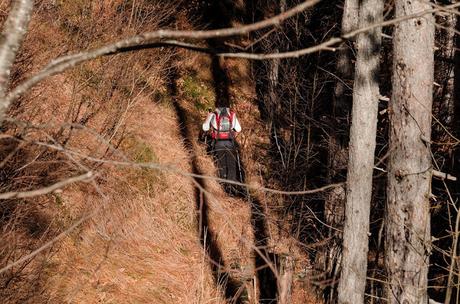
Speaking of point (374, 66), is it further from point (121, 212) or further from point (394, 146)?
point (121, 212)

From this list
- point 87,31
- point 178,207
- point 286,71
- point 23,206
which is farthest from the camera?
point 286,71

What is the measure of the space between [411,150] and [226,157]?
250 inches

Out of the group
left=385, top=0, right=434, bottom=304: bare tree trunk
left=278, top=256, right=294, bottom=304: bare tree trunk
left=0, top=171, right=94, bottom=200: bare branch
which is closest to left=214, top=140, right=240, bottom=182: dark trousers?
left=278, top=256, right=294, bottom=304: bare tree trunk

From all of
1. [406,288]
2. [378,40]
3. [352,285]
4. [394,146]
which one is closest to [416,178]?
[394,146]

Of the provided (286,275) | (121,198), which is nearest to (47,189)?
(286,275)

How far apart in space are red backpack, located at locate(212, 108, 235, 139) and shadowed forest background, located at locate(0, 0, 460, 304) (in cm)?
97

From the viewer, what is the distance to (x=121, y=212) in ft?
30.8

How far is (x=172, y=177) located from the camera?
11227 millimetres

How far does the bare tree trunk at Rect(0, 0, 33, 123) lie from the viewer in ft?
6.91

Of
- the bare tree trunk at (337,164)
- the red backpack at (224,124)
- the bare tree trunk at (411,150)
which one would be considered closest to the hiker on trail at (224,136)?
the red backpack at (224,124)

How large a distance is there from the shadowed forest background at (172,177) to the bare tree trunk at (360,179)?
19cm

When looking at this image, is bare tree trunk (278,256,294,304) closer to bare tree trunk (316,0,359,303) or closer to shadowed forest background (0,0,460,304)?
shadowed forest background (0,0,460,304)

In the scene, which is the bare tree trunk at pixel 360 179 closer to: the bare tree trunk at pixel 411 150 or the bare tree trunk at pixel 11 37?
the bare tree trunk at pixel 411 150

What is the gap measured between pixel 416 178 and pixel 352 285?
4.52ft
